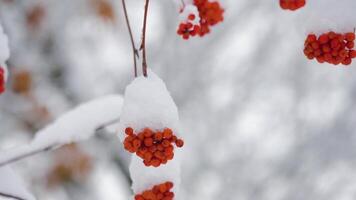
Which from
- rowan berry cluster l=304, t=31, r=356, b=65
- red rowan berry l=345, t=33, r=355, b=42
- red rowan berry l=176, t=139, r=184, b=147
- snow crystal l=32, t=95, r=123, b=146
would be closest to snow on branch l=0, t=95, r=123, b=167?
snow crystal l=32, t=95, r=123, b=146

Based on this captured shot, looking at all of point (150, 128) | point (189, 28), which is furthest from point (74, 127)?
point (150, 128)

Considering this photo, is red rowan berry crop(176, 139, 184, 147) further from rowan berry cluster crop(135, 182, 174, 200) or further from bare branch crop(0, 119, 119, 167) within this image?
bare branch crop(0, 119, 119, 167)

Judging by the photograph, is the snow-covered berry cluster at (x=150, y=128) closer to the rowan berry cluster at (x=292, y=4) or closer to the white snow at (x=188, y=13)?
the white snow at (x=188, y=13)

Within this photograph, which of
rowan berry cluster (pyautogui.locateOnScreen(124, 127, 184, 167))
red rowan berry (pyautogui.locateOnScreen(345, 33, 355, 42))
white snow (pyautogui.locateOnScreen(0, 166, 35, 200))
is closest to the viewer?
rowan berry cluster (pyautogui.locateOnScreen(124, 127, 184, 167))

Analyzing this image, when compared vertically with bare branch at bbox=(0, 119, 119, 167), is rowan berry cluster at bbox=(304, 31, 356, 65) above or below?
below

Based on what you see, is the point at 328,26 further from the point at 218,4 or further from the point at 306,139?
the point at 306,139

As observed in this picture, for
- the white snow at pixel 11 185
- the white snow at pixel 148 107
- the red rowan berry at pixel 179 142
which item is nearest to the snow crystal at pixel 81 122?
the white snow at pixel 11 185
